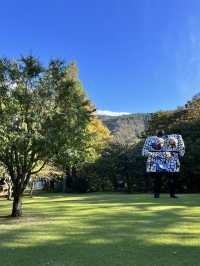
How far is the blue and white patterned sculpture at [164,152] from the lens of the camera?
20.7 meters

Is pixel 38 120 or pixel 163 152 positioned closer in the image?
pixel 38 120

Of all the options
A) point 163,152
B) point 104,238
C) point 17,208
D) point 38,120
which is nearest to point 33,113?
point 38,120

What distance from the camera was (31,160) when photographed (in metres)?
14.7

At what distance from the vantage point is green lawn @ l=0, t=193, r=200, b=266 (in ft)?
26.2

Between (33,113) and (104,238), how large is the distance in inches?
224

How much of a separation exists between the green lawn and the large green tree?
6.33 feet

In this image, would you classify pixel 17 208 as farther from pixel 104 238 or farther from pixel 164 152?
pixel 164 152

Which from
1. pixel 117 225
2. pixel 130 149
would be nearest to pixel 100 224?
pixel 117 225

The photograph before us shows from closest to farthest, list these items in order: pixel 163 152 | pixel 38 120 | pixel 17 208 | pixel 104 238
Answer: pixel 104 238 < pixel 38 120 < pixel 17 208 < pixel 163 152

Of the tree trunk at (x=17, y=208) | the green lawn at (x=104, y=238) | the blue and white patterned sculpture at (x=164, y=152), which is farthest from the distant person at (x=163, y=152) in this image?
the tree trunk at (x=17, y=208)

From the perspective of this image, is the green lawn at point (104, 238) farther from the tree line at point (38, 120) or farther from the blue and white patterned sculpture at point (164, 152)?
the blue and white patterned sculpture at point (164, 152)

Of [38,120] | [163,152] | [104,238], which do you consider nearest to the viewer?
[104,238]

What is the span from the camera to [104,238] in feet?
32.4

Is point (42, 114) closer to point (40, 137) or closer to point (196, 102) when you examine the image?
point (40, 137)
